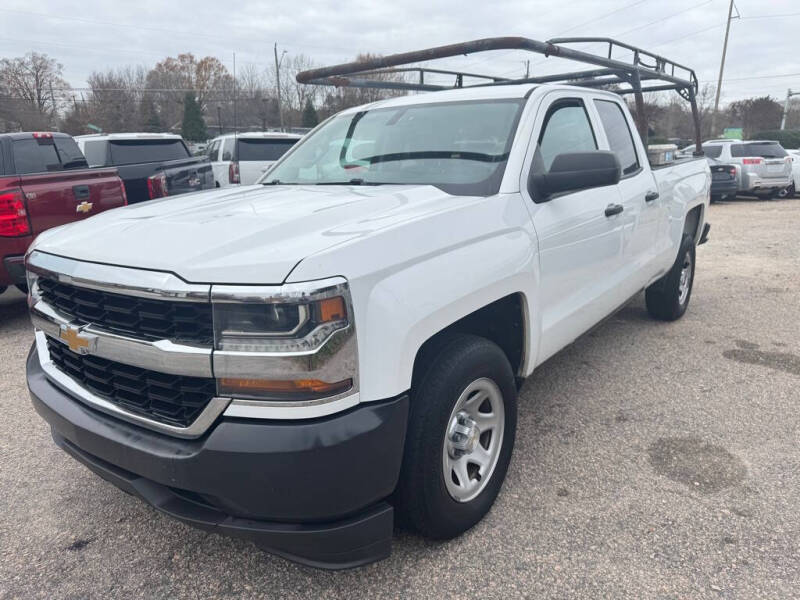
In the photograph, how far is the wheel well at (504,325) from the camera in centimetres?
264

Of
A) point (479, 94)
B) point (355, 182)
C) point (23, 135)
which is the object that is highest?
point (479, 94)

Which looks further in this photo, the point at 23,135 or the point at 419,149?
the point at 23,135

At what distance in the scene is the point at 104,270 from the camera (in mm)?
2043

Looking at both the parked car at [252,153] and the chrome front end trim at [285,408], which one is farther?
the parked car at [252,153]

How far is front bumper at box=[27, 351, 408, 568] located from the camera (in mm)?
1794

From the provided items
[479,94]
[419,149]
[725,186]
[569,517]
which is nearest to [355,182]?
[419,149]

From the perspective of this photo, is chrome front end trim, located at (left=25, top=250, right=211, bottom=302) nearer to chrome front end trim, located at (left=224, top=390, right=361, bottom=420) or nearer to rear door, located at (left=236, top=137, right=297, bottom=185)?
chrome front end trim, located at (left=224, top=390, right=361, bottom=420)

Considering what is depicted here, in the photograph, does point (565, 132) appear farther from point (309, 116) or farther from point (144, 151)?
point (309, 116)

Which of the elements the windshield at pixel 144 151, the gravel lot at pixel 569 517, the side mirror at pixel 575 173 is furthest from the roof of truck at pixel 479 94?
the windshield at pixel 144 151

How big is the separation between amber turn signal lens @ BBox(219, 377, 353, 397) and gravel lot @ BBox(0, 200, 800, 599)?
3.00ft

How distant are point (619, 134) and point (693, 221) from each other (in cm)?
216

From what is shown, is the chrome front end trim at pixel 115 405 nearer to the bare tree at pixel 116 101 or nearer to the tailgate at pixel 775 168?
the tailgate at pixel 775 168

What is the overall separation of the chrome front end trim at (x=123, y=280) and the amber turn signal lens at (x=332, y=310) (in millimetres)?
342

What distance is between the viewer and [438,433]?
218 cm
